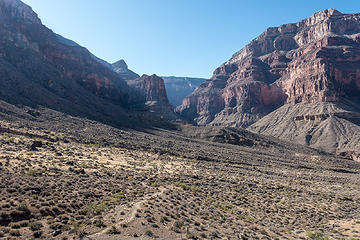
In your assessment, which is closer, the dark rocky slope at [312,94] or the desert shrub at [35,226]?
the desert shrub at [35,226]

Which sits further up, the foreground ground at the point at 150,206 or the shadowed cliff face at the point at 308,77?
the shadowed cliff face at the point at 308,77

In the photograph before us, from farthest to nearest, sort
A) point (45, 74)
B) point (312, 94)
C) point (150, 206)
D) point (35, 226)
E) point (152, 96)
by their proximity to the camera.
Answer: point (152, 96), point (312, 94), point (45, 74), point (150, 206), point (35, 226)

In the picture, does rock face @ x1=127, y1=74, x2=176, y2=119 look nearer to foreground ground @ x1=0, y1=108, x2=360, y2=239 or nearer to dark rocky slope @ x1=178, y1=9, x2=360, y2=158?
dark rocky slope @ x1=178, y1=9, x2=360, y2=158

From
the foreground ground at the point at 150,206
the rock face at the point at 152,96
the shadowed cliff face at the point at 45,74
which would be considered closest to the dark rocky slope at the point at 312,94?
the rock face at the point at 152,96

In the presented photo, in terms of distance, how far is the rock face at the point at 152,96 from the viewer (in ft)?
509

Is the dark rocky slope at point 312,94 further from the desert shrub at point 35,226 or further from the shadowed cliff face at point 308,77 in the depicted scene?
the desert shrub at point 35,226

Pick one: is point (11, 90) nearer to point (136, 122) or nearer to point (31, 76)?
point (31, 76)

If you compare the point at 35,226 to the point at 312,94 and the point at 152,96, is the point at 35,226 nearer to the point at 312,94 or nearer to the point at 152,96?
the point at 312,94

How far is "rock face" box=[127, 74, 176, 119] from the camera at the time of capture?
15527cm

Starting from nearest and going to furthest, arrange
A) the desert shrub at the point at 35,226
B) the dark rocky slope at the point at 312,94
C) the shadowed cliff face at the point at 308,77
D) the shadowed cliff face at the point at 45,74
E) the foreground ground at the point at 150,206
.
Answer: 1. the desert shrub at the point at 35,226
2. the foreground ground at the point at 150,206
3. the shadowed cliff face at the point at 45,74
4. the dark rocky slope at the point at 312,94
5. the shadowed cliff face at the point at 308,77

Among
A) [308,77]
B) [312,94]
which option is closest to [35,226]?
[312,94]

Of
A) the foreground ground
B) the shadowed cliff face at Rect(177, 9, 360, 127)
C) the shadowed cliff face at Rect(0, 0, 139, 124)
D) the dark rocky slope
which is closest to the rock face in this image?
the shadowed cliff face at Rect(0, 0, 139, 124)

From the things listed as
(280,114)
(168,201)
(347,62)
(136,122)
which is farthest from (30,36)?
(347,62)

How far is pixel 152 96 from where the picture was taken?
172 metres
